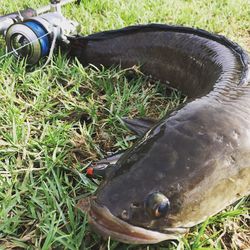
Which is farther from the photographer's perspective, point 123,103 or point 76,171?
point 123,103

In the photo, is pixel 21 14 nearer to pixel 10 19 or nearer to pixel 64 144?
pixel 10 19

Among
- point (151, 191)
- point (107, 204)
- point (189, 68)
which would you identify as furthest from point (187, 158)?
point (189, 68)

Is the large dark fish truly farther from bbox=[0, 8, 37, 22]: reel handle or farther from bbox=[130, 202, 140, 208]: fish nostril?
bbox=[0, 8, 37, 22]: reel handle

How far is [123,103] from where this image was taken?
3324 mm

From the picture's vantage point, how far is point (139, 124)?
9.32 ft

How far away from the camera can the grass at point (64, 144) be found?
2225 millimetres

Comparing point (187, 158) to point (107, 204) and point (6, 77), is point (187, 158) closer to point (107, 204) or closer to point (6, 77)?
point (107, 204)

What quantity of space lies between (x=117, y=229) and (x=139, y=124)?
968mm

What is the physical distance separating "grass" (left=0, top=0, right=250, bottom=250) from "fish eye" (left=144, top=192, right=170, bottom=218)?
23 cm

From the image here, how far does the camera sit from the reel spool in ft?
12.0

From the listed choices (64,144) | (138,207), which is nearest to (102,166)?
(64,144)

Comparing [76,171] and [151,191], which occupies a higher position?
[151,191]

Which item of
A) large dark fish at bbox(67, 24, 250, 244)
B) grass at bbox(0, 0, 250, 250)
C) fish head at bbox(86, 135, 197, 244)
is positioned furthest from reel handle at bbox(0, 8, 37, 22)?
fish head at bbox(86, 135, 197, 244)

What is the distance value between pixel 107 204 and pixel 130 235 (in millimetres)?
165
